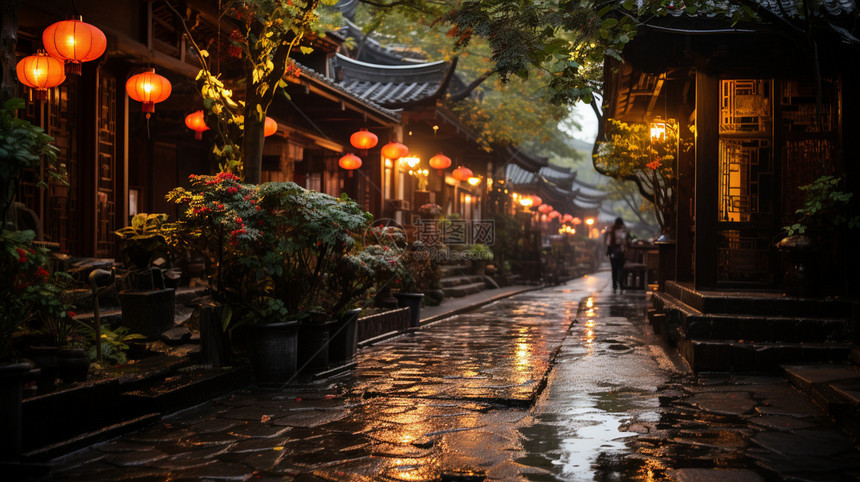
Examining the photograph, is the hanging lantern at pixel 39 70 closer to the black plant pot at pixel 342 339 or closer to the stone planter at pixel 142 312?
the stone planter at pixel 142 312

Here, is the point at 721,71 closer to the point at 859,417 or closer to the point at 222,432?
the point at 859,417

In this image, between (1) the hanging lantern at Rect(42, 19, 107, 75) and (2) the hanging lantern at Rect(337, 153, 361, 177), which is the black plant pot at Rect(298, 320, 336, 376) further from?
(2) the hanging lantern at Rect(337, 153, 361, 177)

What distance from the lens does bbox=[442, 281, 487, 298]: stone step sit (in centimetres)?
2161

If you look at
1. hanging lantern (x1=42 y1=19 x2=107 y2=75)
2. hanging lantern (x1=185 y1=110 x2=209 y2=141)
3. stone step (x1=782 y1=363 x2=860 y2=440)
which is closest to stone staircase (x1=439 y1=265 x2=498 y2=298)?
hanging lantern (x1=185 y1=110 x2=209 y2=141)

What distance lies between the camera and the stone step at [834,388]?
6234 millimetres

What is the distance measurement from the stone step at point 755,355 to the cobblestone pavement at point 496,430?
0.38 metres

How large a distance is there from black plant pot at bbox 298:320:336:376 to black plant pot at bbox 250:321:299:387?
1.45ft

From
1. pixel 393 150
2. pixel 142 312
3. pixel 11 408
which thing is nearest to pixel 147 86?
pixel 142 312

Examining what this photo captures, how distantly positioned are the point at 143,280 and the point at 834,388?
7.77 meters

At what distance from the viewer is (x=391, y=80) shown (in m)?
23.7

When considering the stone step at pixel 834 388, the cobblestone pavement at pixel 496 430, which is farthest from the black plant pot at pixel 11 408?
the stone step at pixel 834 388

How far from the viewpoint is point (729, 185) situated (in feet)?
36.6

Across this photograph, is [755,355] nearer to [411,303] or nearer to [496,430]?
[496,430]

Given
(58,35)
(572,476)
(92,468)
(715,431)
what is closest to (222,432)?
(92,468)
